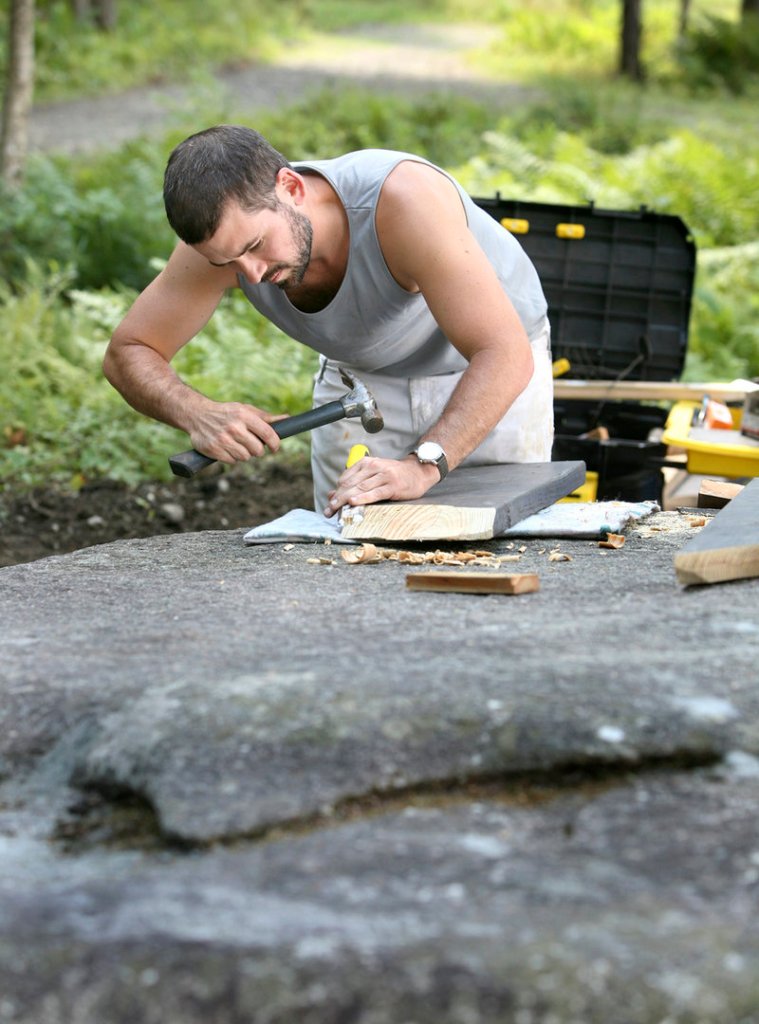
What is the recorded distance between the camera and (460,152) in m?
13.4

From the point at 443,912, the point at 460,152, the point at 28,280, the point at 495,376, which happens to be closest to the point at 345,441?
the point at 495,376

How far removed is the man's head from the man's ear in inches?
1.6

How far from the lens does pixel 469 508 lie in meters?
3.31

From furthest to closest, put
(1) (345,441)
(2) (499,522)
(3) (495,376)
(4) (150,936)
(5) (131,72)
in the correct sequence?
(5) (131,72)
(1) (345,441)
(3) (495,376)
(2) (499,522)
(4) (150,936)

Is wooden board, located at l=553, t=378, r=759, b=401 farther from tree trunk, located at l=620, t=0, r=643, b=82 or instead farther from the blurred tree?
the blurred tree

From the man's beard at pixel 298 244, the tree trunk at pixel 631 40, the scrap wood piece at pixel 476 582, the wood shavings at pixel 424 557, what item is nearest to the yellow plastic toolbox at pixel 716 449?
the wood shavings at pixel 424 557

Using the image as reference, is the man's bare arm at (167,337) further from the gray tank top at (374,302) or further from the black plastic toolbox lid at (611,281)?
the black plastic toolbox lid at (611,281)

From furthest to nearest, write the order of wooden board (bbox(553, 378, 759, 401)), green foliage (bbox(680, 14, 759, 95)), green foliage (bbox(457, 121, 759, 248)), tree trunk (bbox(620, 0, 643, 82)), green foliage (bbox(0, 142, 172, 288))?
green foliage (bbox(680, 14, 759, 95))
tree trunk (bbox(620, 0, 643, 82))
green foliage (bbox(457, 121, 759, 248))
green foliage (bbox(0, 142, 172, 288))
wooden board (bbox(553, 378, 759, 401))

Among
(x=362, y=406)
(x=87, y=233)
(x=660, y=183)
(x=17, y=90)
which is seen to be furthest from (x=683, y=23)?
(x=362, y=406)

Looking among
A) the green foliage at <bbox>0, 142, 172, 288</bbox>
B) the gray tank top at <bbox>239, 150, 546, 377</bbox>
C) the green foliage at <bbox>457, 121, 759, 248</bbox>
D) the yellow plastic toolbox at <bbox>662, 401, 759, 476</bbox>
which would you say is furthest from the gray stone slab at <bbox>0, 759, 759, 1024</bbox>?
the green foliage at <bbox>457, 121, 759, 248</bbox>

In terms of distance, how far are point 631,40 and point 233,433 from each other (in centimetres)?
2105

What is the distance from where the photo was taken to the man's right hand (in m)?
3.44

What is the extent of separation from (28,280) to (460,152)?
615cm

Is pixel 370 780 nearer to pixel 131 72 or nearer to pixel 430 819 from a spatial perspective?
pixel 430 819
